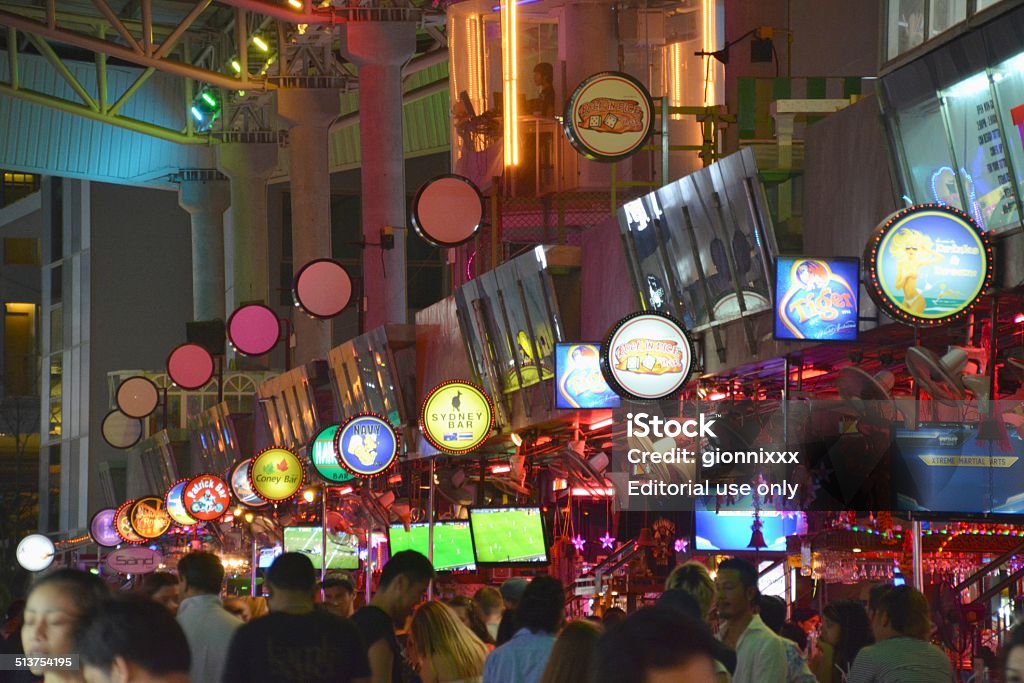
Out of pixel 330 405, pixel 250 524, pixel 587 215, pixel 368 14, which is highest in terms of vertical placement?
pixel 368 14

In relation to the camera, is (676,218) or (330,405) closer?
(676,218)

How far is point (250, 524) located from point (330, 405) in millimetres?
3979

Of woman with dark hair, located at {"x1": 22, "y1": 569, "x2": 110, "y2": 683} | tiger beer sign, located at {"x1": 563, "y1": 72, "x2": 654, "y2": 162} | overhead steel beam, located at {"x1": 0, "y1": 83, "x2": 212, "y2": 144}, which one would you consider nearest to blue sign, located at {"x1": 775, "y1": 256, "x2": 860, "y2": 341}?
tiger beer sign, located at {"x1": 563, "y1": 72, "x2": 654, "y2": 162}

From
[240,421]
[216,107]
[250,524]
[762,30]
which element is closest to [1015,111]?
[762,30]

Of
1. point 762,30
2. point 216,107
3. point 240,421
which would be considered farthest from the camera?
point 216,107

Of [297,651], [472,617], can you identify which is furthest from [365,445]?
[297,651]

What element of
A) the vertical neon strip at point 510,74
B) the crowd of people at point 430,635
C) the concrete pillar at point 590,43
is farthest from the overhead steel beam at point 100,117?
the crowd of people at point 430,635

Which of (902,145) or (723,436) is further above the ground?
(902,145)

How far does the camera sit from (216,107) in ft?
139

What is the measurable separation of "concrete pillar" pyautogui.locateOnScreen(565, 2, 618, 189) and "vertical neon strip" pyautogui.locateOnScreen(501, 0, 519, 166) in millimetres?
3153

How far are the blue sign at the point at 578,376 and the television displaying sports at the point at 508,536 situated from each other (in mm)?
3651

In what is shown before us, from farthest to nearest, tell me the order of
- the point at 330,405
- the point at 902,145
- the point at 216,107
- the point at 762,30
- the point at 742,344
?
1. the point at 216,107
2. the point at 330,405
3. the point at 762,30
4. the point at 742,344
5. the point at 902,145

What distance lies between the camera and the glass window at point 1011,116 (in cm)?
1055

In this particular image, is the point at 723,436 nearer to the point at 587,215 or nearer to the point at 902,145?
the point at 902,145
